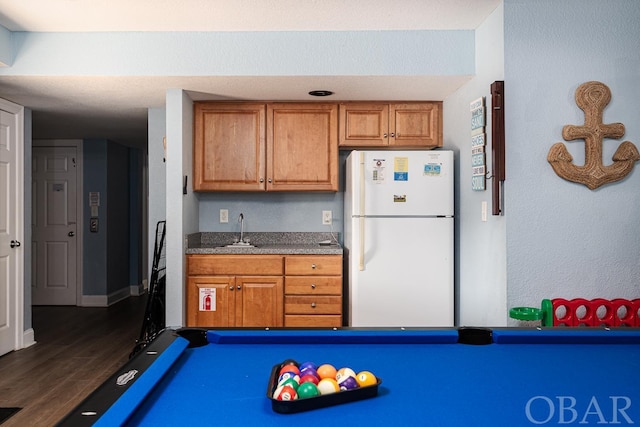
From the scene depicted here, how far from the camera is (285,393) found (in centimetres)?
128

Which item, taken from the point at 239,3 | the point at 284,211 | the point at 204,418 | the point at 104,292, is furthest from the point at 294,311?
the point at 104,292

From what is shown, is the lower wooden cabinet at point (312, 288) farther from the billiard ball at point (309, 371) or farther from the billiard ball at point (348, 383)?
the billiard ball at point (348, 383)

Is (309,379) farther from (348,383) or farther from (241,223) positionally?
(241,223)

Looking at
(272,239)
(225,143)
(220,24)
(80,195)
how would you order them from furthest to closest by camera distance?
(80,195)
(272,239)
(225,143)
(220,24)

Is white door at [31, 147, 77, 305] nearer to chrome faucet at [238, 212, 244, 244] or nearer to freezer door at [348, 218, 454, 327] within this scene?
Answer: chrome faucet at [238, 212, 244, 244]

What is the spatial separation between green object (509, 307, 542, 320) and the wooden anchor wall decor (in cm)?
78

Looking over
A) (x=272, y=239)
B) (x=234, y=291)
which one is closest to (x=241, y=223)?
(x=272, y=239)

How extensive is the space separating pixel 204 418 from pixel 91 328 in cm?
482

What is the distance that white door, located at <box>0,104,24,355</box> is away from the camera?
442 cm

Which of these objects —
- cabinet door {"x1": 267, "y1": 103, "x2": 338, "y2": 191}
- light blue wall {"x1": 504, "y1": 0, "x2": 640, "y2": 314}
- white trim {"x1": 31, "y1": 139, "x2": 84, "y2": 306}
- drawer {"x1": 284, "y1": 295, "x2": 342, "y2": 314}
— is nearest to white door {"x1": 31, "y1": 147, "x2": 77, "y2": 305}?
white trim {"x1": 31, "y1": 139, "x2": 84, "y2": 306}

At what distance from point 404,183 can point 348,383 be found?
2.86m

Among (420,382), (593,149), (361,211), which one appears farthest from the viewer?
(361,211)

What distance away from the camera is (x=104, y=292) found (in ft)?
22.7

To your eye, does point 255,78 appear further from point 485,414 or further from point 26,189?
point 485,414
